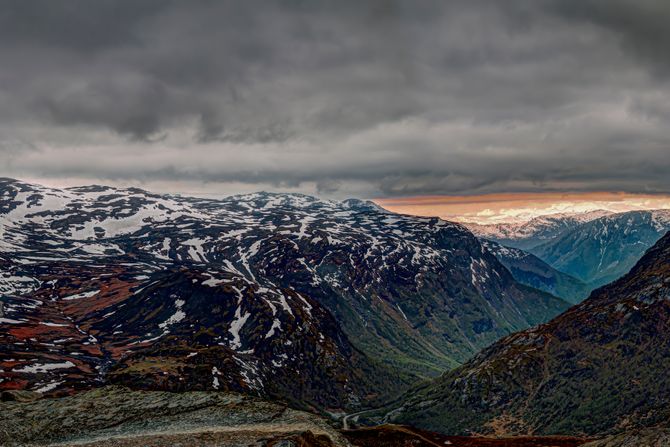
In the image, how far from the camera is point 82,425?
258ft

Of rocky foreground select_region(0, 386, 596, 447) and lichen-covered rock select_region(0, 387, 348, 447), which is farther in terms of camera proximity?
lichen-covered rock select_region(0, 387, 348, 447)

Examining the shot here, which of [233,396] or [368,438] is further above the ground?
[233,396]

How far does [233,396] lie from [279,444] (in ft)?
93.1

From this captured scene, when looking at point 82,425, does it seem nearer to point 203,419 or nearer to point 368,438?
point 203,419

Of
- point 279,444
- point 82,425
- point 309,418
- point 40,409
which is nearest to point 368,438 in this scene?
point 309,418

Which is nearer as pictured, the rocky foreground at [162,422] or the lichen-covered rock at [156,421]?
the rocky foreground at [162,422]

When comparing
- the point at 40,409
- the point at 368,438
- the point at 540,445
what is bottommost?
the point at 540,445

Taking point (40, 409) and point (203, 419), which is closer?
point (203, 419)

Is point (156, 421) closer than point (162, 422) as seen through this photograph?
No

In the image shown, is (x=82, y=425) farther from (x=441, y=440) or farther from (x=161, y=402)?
(x=441, y=440)

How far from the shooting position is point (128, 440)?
228 ft

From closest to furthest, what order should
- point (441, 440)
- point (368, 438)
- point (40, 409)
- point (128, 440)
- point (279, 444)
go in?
1. point (279, 444)
2. point (128, 440)
3. point (40, 409)
4. point (368, 438)
5. point (441, 440)

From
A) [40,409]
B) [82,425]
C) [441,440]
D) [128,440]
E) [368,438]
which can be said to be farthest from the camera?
[441,440]

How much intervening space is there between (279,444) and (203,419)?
20.4 meters
